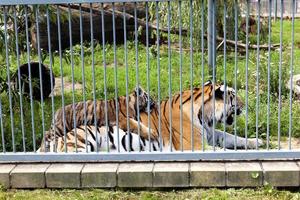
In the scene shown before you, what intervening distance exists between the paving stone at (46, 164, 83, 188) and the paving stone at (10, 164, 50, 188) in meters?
0.06

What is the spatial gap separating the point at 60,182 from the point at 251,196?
5.18 feet

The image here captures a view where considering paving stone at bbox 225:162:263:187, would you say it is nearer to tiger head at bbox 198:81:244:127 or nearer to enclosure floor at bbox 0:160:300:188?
enclosure floor at bbox 0:160:300:188

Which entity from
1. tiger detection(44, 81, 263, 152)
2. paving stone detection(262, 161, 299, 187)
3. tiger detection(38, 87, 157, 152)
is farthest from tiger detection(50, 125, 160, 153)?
paving stone detection(262, 161, 299, 187)

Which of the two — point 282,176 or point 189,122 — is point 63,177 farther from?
point 282,176

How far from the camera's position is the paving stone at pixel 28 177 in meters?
5.09

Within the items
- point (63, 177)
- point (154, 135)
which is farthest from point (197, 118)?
point (63, 177)

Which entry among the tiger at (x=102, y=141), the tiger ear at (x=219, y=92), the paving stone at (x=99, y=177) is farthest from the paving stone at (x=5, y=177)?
the tiger ear at (x=219, y=92)

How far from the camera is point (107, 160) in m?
5.21

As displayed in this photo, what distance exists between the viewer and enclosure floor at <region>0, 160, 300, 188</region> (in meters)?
4.98

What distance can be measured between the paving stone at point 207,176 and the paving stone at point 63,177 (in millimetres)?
956

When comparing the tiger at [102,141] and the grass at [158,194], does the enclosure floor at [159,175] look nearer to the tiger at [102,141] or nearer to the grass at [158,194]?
the grass at [158,194]

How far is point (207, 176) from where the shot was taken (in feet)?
16.4

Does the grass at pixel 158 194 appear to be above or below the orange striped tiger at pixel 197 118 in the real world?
below

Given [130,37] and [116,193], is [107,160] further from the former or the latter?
[130,37]
